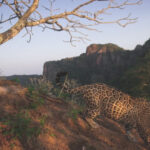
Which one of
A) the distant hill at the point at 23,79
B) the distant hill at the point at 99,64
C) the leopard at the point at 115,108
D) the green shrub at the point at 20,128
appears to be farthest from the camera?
the distant hill at the point at 99,64

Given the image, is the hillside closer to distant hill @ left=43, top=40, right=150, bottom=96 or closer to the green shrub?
the green shrub

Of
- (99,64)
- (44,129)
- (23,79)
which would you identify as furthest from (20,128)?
(99,64)

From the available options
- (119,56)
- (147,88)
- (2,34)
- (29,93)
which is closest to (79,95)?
(29,93)

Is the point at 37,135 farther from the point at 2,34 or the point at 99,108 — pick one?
the point at 2,34

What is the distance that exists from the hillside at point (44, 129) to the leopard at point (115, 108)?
0.44 metres

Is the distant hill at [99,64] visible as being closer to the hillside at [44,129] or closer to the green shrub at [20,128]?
the hillside at [44,129]

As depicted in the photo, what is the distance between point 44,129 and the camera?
4.52 meters

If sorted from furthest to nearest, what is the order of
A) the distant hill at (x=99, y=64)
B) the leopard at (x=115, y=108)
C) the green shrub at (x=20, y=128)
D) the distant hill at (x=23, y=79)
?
the distant hill at (x=99, y=64)
the distant hill at (x=23, y=79)
the leopard at (x=115, y=108)
the green shrub at (x=20, y=128)

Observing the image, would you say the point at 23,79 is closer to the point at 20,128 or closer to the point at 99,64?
the point at 99,64

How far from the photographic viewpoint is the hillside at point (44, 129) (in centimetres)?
399

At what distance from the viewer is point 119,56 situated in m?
74.1

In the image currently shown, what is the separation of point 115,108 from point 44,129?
2803 millimetres

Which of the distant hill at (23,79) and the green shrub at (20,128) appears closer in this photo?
the green shrub at (20,128)

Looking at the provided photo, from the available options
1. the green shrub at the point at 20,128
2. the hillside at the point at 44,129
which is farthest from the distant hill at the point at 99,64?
the green shrub at the point at 20,128
